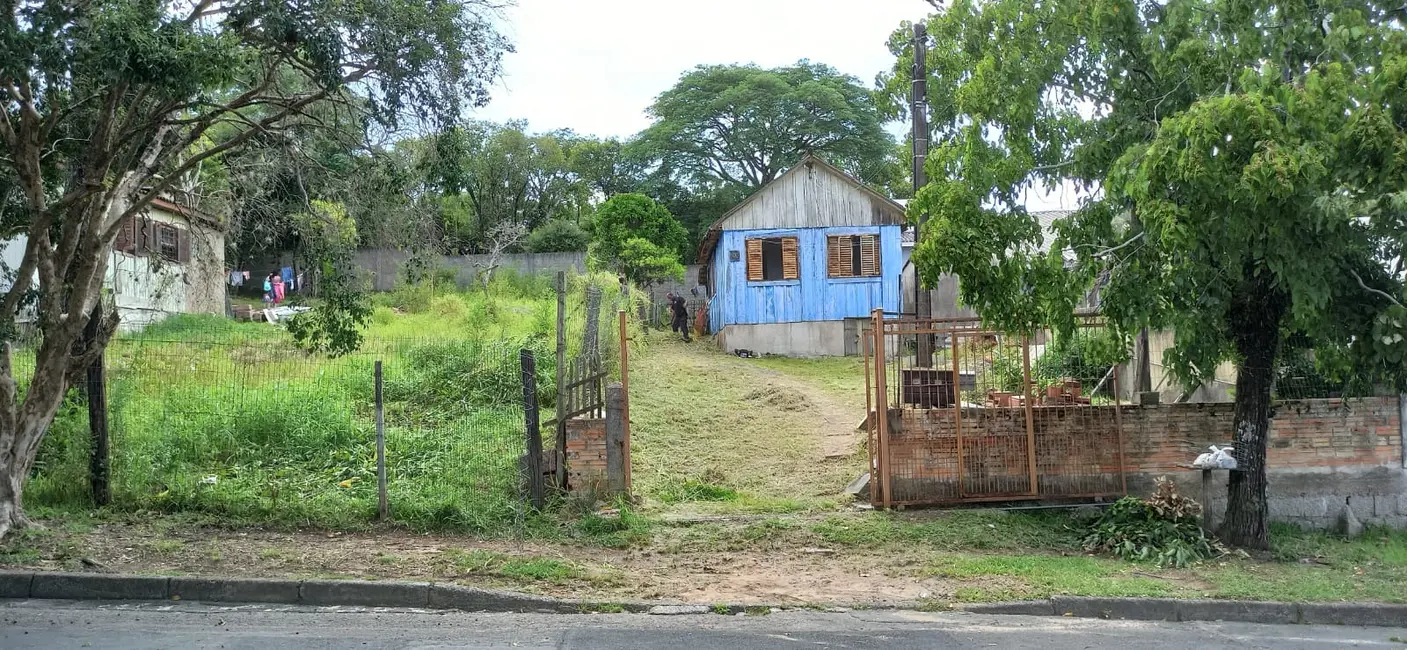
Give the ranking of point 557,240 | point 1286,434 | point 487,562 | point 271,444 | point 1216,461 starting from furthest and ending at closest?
point 557,240, point 271,444, point 1286,434, point 1216,461, point 487,562

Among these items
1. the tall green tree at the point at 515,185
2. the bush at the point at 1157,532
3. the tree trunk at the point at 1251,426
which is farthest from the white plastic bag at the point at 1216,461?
the tall green tree at the point at 515,185

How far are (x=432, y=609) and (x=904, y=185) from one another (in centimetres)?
3751

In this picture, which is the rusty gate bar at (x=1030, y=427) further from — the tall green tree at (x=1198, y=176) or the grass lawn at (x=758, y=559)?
the tall green tree at (x=1198, y=176)

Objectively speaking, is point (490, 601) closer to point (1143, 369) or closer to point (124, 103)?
point (124, 103)

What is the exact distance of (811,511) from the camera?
1080cm

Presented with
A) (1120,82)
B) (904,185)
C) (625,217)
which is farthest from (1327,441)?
(904,185)

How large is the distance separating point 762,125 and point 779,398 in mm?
28440

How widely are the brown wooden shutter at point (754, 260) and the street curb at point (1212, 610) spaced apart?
18499 mm

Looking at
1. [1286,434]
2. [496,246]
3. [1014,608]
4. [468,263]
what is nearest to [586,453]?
[1014,608]

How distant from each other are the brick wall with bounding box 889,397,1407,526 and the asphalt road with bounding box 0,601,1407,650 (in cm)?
312

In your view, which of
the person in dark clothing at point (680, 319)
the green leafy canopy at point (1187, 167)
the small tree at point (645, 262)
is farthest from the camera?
the small tree at point (645, 262)

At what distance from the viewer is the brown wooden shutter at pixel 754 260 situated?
85.5 ft

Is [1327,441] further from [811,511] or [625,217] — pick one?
[625,217]

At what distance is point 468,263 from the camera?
3869 cm
